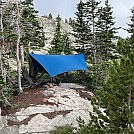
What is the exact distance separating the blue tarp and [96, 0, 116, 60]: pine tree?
747 cm

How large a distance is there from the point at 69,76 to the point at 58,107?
27.3ft

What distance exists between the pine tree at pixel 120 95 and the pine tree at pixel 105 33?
21.9 m

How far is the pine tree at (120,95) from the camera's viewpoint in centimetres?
1015

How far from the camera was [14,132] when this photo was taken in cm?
1689

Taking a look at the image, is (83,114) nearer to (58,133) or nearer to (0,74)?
(58,133)

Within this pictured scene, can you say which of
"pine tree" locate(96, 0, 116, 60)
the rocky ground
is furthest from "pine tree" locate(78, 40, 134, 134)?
"pine tree" locate(96, 0, 116, 60)

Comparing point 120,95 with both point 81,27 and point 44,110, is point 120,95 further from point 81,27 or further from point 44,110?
point 81,27

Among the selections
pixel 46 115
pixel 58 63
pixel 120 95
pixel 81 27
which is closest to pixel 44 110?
pixel 46 115

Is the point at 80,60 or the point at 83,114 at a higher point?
the point at 80,60

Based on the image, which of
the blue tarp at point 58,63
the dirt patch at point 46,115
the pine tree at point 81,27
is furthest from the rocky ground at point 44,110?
the pine tree at point 81,27

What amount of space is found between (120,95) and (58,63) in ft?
47.3

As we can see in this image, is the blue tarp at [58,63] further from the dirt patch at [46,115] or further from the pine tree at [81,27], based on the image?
the pine tree at [81,27]

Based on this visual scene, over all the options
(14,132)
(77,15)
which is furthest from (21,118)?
(77,15)

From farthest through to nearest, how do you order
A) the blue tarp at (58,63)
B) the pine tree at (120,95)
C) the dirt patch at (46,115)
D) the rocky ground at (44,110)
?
1. the blue tarp at (58,63)
2. the dirt patch at (46,115)
3. the rocky ground at (44,110)
4. the pine tree at (120,95)
